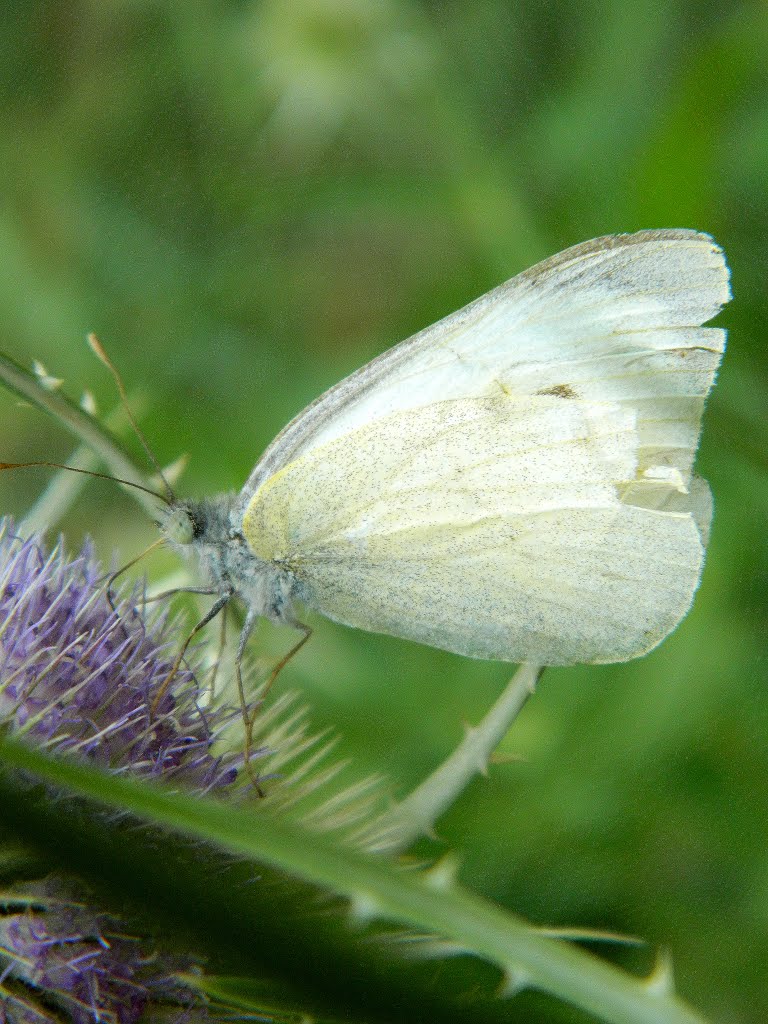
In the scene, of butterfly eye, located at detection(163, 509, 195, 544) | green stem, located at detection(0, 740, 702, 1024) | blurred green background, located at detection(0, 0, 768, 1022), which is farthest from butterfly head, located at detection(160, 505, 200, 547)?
green stem, located at detection(0, 740, 702, 1024)

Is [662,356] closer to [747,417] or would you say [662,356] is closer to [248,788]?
[747,417]

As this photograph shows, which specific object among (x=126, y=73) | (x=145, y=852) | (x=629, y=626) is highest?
(x=126, y=73)

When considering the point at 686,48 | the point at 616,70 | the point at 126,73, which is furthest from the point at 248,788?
the point at 126,73

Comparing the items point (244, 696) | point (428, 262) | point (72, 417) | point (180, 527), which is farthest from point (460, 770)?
point (428, 262)

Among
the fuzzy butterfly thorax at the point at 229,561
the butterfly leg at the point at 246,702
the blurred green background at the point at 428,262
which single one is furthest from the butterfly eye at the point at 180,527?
the blurred green background at the point at 428,262

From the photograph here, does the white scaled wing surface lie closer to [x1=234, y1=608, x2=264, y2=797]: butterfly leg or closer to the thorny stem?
[x1=234, y1=608, x2=264, y2=797]: butterfly leg

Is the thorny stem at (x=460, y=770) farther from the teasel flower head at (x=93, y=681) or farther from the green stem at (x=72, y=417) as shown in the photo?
the green stem at (x=72, y=417)

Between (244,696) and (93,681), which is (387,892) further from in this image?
(244,696)
